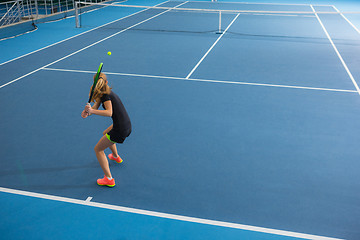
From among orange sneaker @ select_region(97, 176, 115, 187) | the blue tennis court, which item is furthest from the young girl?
the blue tennis court

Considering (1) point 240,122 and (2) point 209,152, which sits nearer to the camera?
(2) point 209,152

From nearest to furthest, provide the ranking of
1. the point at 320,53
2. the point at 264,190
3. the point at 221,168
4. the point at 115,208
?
the point at 115,208 → the point at 264,190 → the point at 221,168 → the point at 320,53

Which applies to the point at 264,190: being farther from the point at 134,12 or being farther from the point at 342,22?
the point at 134,12

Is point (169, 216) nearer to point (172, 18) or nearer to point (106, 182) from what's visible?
point (106, 182)

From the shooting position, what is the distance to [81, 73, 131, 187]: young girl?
17.1 ft

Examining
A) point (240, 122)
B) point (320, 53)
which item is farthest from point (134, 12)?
point (240, 122)

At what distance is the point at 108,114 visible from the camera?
5238 mm

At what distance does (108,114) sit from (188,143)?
2355mm

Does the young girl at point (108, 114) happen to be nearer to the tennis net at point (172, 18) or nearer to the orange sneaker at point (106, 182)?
the orange sneaker at point (106, 182)

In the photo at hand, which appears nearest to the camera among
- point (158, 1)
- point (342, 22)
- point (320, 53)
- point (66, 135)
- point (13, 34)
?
point (66, 135)

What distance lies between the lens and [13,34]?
1680cm

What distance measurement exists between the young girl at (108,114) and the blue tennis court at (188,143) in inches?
17.0

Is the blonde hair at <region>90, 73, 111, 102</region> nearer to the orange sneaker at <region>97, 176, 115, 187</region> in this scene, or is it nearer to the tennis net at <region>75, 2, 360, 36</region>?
the orange sneaker at <region>97, 176, 115, 187</region>

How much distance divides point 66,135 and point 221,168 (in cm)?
301
